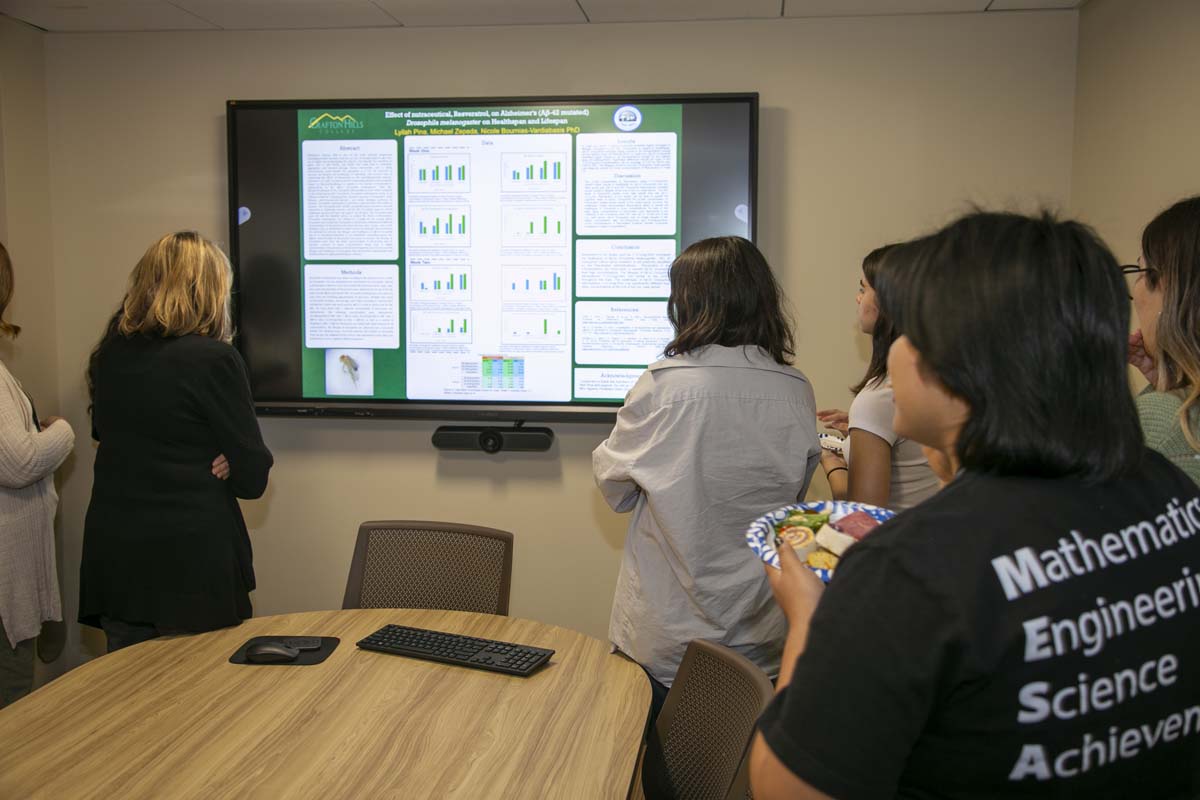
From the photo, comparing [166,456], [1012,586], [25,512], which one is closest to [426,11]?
[166,456]

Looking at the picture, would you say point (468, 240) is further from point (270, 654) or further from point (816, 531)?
point (816, 531)

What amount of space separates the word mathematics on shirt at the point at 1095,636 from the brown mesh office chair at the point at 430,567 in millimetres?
1722

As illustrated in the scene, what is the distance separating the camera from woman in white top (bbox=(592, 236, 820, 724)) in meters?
1.92

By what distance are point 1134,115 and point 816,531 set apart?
2309 mm

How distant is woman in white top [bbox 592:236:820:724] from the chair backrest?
0.33 metres

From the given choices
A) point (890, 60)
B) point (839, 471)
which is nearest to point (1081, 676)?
point (839, 471)

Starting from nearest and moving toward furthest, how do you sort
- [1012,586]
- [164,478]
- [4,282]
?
[1012,586]
[164,478]
[4,282]

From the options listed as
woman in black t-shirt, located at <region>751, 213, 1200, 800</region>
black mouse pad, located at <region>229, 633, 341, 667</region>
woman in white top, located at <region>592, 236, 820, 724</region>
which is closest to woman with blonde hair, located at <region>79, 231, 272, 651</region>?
black mouse pad, located at <region>229, 633, 341, 667</region>

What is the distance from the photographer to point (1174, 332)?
150 centimetres

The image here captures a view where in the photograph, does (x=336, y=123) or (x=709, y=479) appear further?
(x=336, y=123)

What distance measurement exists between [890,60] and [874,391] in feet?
5.76

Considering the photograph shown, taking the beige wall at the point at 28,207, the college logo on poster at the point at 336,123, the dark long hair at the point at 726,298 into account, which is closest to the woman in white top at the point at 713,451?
the dark long hair at the point at 726,298

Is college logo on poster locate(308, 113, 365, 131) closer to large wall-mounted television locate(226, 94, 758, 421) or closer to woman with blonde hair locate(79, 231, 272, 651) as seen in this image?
large wall-mounted television locate(226, 94, 758, 421)

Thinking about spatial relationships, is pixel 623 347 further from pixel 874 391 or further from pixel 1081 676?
pixel 1081 676
